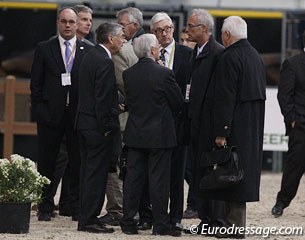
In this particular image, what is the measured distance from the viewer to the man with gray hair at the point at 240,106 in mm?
9664

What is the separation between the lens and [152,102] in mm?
9820

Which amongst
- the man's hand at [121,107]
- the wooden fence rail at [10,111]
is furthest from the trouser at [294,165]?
the wooden fence rail at [10,111]

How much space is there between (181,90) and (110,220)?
143 cm

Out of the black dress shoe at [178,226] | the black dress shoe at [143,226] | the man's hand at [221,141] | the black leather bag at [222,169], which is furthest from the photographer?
the black dress shoe at [143,226]

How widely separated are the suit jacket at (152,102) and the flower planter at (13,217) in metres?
1.08

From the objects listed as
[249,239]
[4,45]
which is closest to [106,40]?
[249,239]

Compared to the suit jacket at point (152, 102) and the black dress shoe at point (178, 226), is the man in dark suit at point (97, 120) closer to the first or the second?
the suit jacket at point (152, 102)

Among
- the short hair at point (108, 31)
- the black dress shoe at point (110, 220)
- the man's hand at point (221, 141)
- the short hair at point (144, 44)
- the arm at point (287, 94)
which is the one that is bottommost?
the black dress shoe at point (110, 220)

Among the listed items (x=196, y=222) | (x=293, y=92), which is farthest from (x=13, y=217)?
(x=293, y=92)

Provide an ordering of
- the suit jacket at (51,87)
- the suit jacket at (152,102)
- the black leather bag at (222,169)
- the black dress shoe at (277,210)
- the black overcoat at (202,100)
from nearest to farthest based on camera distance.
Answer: the black leather bag at (222,169) → the suit jacket at (152,102) → the black overcoat at (202,100) → the suit jacket at (51,87) → the black dress shoe at (277,210)

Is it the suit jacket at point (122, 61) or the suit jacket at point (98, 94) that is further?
the suit jacket at point (122, 61)

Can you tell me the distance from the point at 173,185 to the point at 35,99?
62.6 inches

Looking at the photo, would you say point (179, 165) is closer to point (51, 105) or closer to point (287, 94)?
point (51, 105)

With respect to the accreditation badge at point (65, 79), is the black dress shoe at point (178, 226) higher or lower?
lower
